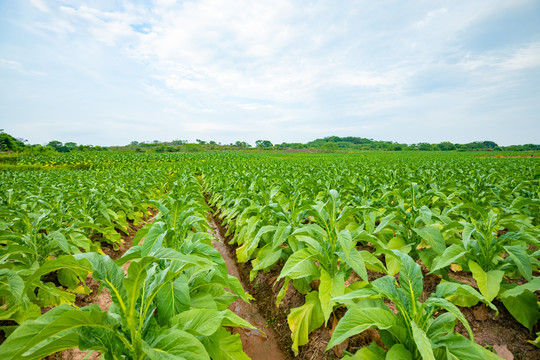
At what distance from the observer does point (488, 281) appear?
2.33m

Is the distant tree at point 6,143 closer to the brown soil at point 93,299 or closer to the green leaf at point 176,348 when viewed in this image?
the brown soil at point 93,299

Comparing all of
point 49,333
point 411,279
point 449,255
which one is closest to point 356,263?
point 411,279

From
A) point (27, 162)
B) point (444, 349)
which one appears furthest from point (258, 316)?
point (27, 162)

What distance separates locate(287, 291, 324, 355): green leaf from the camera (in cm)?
244

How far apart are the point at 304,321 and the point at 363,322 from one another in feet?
3.68

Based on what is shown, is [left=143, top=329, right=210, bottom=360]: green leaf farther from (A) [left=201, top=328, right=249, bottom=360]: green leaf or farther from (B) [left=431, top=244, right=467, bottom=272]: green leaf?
(B) [left=431, top=244, right=467, bottom=272]: green leaf

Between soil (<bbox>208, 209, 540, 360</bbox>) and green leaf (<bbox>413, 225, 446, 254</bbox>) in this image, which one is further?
green leaf (<bbox>413, 225, 446, 254</bbox>)

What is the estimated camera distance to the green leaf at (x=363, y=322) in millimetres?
1475

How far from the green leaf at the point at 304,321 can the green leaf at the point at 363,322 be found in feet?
3.17

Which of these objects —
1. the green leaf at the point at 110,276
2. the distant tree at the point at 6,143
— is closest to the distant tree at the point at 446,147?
the green leaf at the point at 110,276

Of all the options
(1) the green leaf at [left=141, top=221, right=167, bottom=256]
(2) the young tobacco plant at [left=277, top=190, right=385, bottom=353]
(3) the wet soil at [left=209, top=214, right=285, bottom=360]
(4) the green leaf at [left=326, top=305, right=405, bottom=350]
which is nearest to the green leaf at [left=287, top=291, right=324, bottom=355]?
(2) the young tobacco plant at [left=277, top=190, right=385, bottom=353]

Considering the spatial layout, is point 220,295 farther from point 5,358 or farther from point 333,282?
point 5,358

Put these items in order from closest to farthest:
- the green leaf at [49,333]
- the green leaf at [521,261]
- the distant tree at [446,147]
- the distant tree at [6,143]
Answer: the green leaf at [49,333] → the green leaf at [521,261] → the distant tree at [6,143] → the distant tree at [446,147]

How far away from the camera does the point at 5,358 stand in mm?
1101
